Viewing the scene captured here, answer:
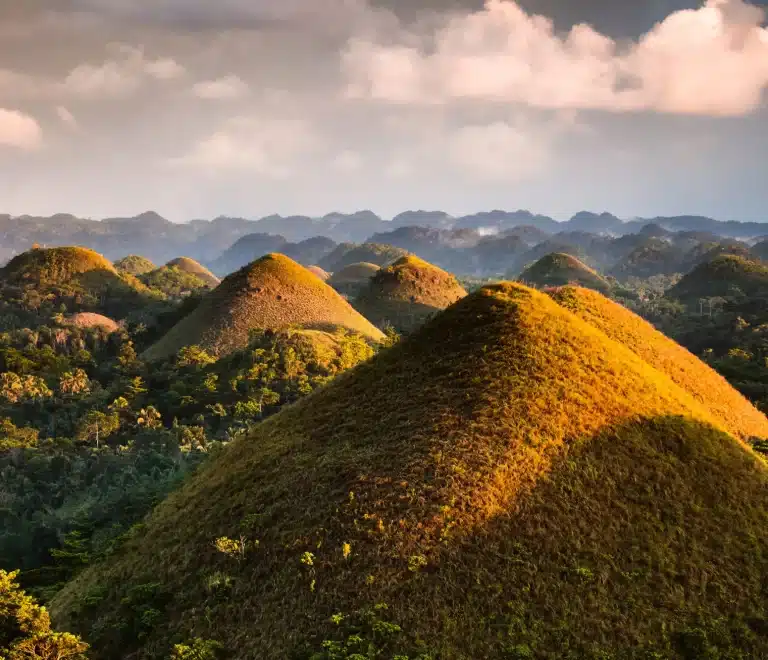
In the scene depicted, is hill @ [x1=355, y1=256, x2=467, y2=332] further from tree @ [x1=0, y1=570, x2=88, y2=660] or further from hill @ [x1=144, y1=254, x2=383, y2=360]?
tree @ [x1=0, y1=570, x2=88, y2=660]

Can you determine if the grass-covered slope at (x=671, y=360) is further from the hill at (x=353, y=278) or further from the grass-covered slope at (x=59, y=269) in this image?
the hill at (x=353, y=278)

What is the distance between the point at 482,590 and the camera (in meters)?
14.6

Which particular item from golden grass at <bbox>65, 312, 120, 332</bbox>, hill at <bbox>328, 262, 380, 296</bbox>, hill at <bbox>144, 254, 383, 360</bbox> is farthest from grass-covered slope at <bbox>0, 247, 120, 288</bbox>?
hill at <bbox>328, 262, 380, 296</bbox>

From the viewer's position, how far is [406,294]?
10800cm

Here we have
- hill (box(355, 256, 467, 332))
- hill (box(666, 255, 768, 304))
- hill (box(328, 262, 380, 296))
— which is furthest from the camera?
hill (box(328, 262, 380, 296))

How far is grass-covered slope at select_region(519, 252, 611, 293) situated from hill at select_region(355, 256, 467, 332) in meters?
47.9

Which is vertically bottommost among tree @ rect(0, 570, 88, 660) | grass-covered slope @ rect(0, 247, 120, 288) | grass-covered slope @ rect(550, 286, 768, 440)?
tree @ rect(0, 570, 88, 660)

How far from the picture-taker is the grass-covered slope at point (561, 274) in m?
155

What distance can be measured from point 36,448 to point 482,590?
128 feet

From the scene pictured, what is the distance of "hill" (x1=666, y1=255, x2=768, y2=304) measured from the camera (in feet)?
393

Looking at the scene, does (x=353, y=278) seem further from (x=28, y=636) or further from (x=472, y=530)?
(x=28, y=636)

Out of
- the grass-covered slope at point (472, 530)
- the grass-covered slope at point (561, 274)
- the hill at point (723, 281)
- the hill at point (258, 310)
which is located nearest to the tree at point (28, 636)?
the grass-covered slope at point (472, 530)

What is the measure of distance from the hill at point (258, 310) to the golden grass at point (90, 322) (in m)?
13.3

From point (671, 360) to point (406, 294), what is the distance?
74.9 m
